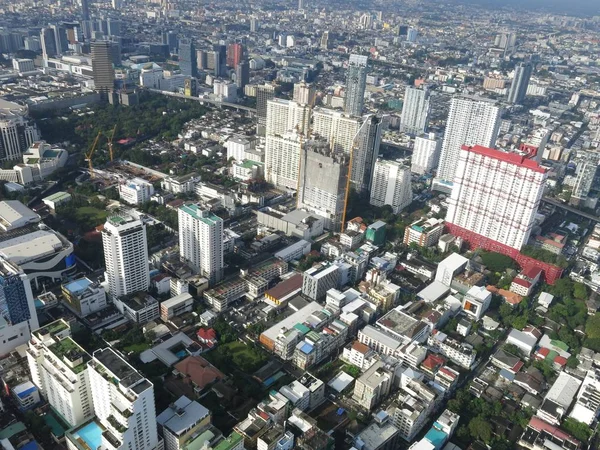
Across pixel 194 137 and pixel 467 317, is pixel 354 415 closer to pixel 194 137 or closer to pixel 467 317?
pixel 467 317

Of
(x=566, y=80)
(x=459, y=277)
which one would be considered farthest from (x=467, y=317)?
(x=566, y=80)

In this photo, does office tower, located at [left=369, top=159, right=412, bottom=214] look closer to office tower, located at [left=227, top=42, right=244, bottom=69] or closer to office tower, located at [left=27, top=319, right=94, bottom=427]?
office tower, located at [left=27, top=319, right=94, bottom=427]

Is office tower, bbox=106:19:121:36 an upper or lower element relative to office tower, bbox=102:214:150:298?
upper

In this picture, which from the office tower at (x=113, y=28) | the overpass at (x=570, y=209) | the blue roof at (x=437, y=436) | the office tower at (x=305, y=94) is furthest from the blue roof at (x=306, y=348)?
the office tower at (x=113, y=28)

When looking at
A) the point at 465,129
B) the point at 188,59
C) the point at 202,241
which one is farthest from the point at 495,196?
the point at 188,59

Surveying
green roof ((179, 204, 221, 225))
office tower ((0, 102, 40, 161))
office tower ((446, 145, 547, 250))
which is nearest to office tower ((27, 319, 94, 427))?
green roof ((179, 204, 221, 225))

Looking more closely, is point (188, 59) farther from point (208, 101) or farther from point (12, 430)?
point (12, 430)
